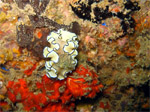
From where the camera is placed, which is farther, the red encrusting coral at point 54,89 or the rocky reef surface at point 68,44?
the red encrusting coral at point 54,89

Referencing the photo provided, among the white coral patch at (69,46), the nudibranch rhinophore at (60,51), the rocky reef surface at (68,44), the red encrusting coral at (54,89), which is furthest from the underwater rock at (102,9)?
the red encrusting coral at (54,89)

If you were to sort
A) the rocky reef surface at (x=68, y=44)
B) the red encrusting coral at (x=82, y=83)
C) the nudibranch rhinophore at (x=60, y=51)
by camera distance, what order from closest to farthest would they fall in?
1. the nudibranch rhinophore at (x=60, y=51)
2. the rocky reef surface at (x=68, y=44)
3. the red encrusting coral at (x=82, y=83)

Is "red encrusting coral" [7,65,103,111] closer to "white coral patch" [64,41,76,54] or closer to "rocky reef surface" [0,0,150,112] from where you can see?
"rocky reef surface" [0,0,150,112]

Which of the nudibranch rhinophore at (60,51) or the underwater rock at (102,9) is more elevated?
the underwater rock at (102,9)

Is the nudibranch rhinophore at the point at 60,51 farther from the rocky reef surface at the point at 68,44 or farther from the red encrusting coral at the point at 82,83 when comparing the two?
the red encrusting coral at the point at 82,83

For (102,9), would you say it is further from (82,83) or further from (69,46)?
(82,83)

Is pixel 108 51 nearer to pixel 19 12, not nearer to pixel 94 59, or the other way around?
pixel 94 59

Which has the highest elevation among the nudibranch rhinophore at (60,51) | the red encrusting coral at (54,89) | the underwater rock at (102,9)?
the underwater rock at (102,9)
